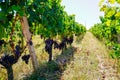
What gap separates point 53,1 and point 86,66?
872 centimetres

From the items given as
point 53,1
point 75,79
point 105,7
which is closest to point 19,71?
point 75,79

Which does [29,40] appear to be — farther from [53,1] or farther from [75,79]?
[53,1]

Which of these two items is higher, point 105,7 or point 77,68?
point 105,7

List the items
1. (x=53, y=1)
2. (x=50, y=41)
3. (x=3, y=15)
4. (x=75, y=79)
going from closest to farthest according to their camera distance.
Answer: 1. (x=3, y=15)
2. (x=75, y=79)
3. (x=50, y=41)
4. (x=53, y=1)

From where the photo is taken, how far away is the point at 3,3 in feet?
9.32

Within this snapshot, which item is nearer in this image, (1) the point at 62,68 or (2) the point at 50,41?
(1) the point at 62,68

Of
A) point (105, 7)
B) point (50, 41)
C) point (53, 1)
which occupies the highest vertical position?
point (53, 1)

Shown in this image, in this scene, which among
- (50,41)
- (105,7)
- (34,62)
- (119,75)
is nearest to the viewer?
(105,7)

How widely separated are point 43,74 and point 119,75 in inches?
157

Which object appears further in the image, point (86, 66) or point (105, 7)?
point (86, 66)

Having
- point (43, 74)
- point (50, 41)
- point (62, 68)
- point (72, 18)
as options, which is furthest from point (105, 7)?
point (72, 18)

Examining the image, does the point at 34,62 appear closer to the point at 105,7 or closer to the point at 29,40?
the point at 29,40

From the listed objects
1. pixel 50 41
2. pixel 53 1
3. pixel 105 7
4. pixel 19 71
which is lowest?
pixel 19 71

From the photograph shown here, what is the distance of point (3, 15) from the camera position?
268cm
